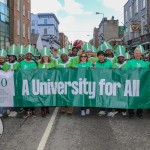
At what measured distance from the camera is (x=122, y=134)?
665 cm

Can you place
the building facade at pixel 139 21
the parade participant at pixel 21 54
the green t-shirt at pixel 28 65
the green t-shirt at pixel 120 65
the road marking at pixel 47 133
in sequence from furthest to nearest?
1. the building facade at pixel 139 21
2. the parade participant at pixel 21 54
3. the green t-shirt at pixel 28 65
4. the green t-shirt at pixel 120 65
5. the road marking at pixel 47 133

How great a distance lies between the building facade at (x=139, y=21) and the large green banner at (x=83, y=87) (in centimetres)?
2229

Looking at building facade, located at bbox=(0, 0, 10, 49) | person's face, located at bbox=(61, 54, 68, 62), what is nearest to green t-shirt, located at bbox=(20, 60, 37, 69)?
person's face, located at bbox=(61, 54, 68, 62)

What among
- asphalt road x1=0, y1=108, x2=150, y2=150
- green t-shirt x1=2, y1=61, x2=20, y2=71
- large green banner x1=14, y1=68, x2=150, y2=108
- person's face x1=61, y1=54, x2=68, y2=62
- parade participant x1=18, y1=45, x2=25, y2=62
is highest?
parade participant x1=18, y1=45, x2=25, y2=62

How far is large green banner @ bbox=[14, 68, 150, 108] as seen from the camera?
8.28 meters

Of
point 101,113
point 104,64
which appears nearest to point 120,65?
point 104,64

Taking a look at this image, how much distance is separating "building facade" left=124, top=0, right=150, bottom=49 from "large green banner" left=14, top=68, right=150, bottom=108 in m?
22.3

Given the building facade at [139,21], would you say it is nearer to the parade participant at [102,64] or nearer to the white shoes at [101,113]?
the parade participant at [102,64]

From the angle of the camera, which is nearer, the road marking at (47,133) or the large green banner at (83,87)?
the road marking at (47,133)

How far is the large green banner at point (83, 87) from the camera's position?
828 centimetres

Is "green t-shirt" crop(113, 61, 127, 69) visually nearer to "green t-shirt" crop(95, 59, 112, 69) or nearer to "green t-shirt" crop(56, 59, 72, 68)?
"green t-shirt" crop(95, 59, 112, 69)

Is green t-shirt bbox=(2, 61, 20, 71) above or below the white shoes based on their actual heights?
above

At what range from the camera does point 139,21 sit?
34625 mm

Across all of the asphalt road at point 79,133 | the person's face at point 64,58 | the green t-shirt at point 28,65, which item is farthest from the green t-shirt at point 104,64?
the green t-shirt at point 28,65
